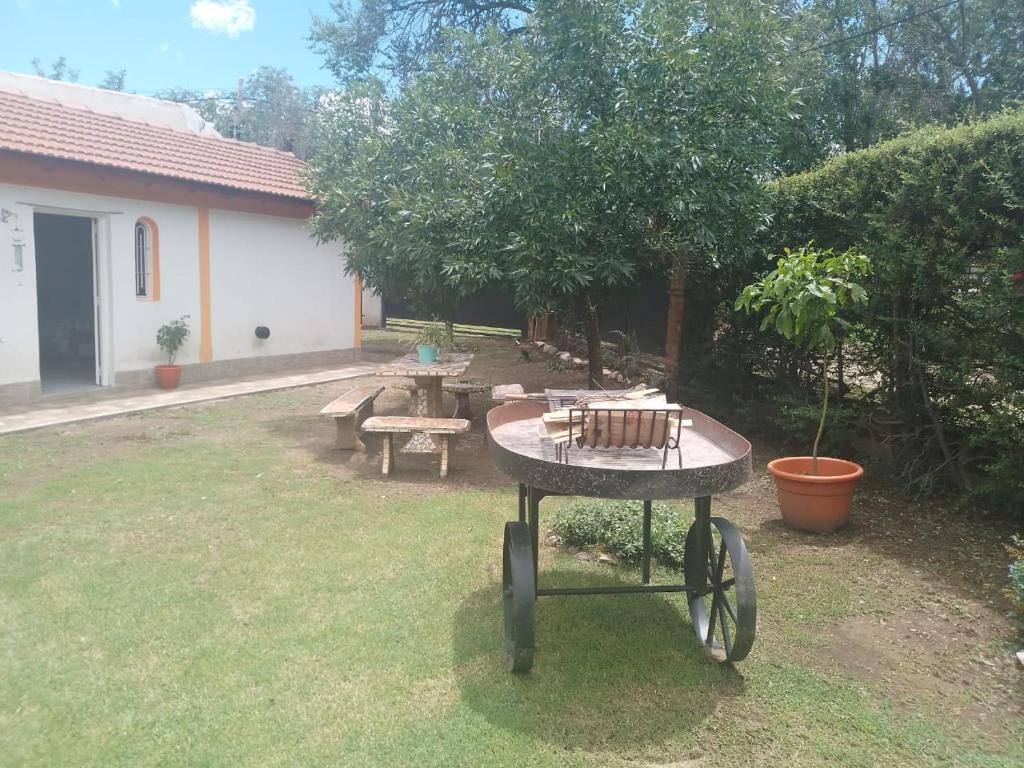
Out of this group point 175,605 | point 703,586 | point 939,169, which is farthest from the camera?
point 939,169

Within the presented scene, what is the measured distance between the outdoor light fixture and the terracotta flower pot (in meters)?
9.12

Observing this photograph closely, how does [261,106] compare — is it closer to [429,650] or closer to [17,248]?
[17,248]

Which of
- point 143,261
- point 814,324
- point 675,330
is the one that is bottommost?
point 675,330

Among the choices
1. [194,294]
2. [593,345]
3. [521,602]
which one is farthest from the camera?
[194,294]

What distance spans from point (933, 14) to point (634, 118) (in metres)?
12.3

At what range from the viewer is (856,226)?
6.19 metres

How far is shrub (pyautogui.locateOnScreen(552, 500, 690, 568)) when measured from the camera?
462 centimetres

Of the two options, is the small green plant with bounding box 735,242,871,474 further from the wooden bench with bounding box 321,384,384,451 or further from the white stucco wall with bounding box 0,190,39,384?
the white stucco wall with bounding box 0,190,39,384

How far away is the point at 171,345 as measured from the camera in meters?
11.3

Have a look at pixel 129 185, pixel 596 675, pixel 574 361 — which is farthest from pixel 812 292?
pixel 129 185

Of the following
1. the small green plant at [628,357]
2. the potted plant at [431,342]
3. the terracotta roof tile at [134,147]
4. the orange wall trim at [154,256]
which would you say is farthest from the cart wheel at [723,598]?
the orange wall trim at [154,256]

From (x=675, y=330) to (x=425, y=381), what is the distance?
2869 millimetres

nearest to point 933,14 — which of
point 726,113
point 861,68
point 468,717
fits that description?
point 861,68

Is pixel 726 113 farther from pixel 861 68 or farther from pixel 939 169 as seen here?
pixel 861 68
